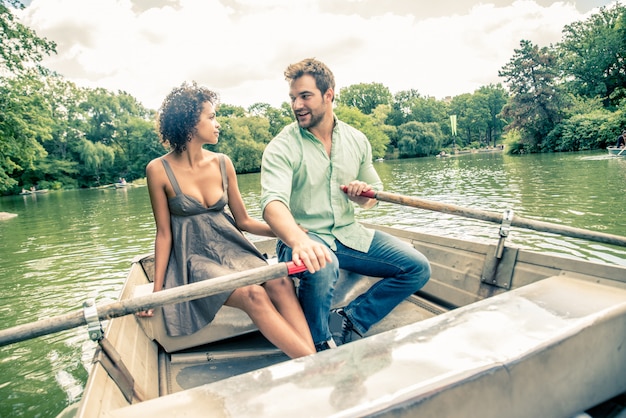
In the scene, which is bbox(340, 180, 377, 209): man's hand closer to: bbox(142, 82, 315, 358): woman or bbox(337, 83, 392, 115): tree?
bbox(142, 82, 315, 358): woman

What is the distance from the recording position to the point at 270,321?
2053 mm

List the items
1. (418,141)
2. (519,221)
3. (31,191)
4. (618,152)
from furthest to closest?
1. (418,141)
2. (31,191)
3. (618,152)
4. (519,221)

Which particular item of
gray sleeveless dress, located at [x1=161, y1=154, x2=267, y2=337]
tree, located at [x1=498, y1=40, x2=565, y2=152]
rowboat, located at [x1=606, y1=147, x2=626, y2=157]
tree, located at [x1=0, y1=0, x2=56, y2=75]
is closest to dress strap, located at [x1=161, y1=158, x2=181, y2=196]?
gray sleeveless dress, located at [x1=161, y1=154, x2=267, y2=337]

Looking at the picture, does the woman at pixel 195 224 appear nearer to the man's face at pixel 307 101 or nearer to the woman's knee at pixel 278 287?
the woman's knee at pixel 278 287

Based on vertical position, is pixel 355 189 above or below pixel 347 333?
above

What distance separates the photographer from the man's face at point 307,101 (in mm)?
2455

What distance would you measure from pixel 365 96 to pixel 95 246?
70.0 meters

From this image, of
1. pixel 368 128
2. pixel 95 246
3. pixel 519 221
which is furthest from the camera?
pixel 368 128

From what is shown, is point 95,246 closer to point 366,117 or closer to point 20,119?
point 20,119

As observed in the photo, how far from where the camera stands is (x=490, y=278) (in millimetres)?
2756

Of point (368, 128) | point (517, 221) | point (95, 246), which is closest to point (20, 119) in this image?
point (95, 246)

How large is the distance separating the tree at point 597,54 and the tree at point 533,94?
6477mm

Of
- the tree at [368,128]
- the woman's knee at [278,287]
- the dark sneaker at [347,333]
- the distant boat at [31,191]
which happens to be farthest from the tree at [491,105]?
the woman's knee at [278,287]

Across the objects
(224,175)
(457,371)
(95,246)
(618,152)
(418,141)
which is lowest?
(95,246)
